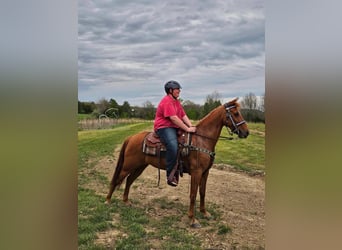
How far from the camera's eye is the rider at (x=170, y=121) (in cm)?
226

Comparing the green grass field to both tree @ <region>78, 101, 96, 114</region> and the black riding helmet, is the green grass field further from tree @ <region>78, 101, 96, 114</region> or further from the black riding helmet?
the black riding helmet

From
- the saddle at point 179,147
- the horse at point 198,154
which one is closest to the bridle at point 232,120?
the horse at point 198,154

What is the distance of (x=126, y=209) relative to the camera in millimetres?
2332

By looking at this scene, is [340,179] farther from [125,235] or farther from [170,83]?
[125,235]

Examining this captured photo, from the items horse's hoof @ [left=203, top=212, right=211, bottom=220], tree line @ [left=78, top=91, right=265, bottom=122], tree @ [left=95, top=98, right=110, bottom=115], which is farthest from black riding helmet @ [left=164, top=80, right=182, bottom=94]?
horse's hoof @ [left=203, top=212, right=211, bottom=220]

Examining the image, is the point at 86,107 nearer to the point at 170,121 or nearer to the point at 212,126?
the point at 170,121

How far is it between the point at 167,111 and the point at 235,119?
0.43 m

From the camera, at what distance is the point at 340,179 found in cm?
188

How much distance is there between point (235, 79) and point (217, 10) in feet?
1.43

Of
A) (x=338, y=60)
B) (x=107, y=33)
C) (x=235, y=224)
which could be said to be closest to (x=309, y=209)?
(x=235, y=224)

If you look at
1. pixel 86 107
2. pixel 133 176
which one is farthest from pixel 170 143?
pixel 86 107

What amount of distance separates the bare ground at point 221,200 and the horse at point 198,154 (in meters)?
0.04

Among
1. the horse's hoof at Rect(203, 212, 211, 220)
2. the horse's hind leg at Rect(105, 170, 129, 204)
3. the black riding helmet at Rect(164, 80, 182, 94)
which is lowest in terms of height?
the horse's hoof at Rect(203, 212, 211, 220)

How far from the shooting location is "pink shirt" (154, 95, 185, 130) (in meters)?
2.25
